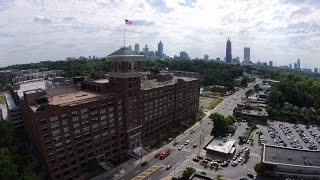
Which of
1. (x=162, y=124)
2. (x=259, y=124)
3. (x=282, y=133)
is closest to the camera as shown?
(x=162, y=124)

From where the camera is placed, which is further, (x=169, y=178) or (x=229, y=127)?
(x=229, y=127)

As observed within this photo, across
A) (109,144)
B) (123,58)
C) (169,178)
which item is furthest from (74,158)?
(123,58)

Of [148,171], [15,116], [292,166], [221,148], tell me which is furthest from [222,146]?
[15,116]

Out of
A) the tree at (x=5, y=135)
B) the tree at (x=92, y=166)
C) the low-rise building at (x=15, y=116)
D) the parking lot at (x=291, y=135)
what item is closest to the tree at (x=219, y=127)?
the parking lot at (x=291, y=135)

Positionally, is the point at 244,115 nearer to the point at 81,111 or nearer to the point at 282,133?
the point at 282,133

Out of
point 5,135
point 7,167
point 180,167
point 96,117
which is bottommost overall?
point 180,167

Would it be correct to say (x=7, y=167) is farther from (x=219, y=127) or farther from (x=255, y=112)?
(x=255, y=112)
